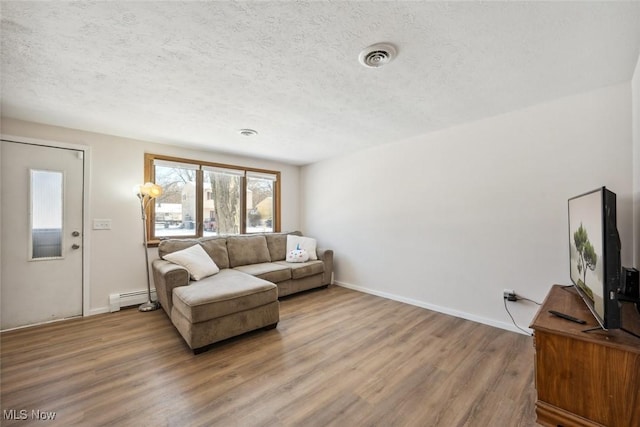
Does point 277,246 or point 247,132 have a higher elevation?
point 247,132

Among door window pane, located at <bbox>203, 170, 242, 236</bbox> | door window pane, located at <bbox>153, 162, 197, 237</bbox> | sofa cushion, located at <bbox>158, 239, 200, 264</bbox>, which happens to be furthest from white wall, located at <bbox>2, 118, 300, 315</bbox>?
door window pane, located at <bbox>203, 170, 242, 236</bbox>

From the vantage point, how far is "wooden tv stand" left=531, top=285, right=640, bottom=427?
3.96 feet

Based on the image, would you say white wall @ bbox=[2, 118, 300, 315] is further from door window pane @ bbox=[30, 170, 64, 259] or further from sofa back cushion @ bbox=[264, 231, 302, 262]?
sofa back cushion @ bbox=[264, 231, 302, 262]

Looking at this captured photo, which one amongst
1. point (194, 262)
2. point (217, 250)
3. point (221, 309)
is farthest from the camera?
point (217, 250)

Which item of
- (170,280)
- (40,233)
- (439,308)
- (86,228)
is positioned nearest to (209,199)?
(86,228)

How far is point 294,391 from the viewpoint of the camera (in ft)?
5.71

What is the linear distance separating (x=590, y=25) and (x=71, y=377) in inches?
161

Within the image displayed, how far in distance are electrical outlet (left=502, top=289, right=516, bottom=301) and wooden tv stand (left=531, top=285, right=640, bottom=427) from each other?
3.47 ft

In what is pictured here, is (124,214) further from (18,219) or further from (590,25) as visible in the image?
(590,25)

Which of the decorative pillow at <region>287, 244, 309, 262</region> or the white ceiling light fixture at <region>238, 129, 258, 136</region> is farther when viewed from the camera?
the decorative pillow at <region>287, 244, 309, 262</region>

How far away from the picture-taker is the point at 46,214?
285 centimetres

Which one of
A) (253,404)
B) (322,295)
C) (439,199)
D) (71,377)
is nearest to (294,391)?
(253,404)

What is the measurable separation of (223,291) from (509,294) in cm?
287
